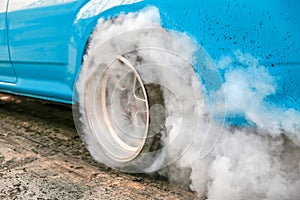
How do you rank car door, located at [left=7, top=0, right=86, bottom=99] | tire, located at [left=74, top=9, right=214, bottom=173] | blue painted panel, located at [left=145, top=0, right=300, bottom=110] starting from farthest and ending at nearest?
car door, located at [left=7, top=0, right=86, bottom=99] → tire, located at [left=74, top=9, right=214, bottom=173] → blue painted panel, located at [left=145, top=0, right=300, bottom=110]

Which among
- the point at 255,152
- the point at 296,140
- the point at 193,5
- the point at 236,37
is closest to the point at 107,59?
the point at 193,5

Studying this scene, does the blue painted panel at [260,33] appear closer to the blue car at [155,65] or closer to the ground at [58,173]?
the blue car at [155,65]

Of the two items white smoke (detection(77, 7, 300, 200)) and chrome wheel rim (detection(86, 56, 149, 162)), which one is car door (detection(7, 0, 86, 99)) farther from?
white smoke (detection(77, 7, 300, 200))

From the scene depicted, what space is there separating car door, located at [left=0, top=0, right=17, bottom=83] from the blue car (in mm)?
143

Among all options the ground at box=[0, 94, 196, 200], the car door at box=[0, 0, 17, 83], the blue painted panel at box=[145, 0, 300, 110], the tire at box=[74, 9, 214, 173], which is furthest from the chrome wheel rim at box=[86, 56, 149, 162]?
the car door at box=[0, 0, 17, 83]

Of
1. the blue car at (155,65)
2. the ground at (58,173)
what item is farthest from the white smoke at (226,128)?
the ground at (58,173)

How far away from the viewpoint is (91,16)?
2.03 meters

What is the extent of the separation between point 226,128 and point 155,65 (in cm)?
47

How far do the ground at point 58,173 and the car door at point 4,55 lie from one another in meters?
0.43

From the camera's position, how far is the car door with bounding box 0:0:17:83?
8.91ft

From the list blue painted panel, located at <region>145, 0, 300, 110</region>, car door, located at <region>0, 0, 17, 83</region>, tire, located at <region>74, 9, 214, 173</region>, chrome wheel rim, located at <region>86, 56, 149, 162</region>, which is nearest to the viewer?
blue painted panel, located at <region>145, 0, 300, 110</region>

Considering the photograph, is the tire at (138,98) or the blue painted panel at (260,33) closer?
the blue painted panel at (260,33)

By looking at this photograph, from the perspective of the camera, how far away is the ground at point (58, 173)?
185cm

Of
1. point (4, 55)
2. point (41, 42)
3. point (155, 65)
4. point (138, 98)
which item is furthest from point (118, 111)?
point (4, 55)
